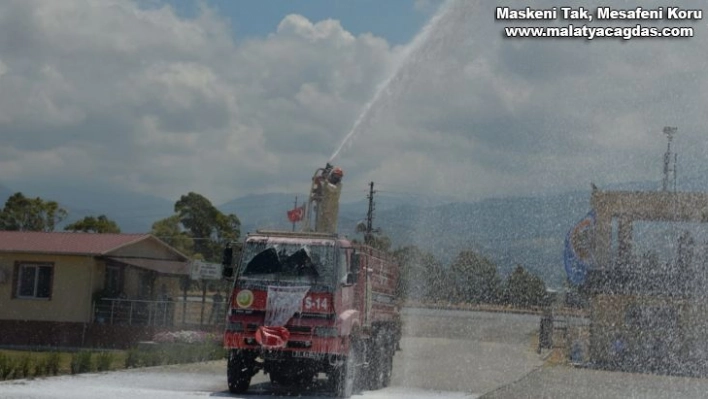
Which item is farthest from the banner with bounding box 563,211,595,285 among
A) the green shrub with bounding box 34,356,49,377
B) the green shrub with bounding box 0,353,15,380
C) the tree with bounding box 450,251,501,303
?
the green shrub with bounding box 0,353,15,380

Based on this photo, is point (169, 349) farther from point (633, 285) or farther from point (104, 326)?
point (633, 285)

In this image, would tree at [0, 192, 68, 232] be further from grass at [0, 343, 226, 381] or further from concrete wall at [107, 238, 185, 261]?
grass at [0, 343, 226, 381]

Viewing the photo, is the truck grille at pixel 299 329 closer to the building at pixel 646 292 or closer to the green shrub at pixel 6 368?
the green shrub at pixel 6 368

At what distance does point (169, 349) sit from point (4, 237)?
15.1 meters

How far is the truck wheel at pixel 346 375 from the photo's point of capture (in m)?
17.3

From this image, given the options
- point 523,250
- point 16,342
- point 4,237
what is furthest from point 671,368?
point 4,237

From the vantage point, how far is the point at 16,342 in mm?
35500

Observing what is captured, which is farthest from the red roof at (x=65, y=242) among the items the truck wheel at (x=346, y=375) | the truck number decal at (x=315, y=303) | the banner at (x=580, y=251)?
the truck number decal at (x=315, y=303)

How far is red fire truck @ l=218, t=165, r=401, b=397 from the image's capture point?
16.8 meters

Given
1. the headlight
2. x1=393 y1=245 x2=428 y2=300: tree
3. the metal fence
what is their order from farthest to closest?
the metal fence
x1=393 y1=245 x2=428 y2=300: tree
the headlight

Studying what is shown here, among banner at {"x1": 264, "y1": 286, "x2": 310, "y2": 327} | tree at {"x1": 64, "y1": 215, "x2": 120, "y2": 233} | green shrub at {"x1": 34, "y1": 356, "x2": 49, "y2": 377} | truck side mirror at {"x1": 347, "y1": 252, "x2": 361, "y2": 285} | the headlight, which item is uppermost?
tree at {"x1": 64, "y1": 215, "x2": 120, "y2": 233}

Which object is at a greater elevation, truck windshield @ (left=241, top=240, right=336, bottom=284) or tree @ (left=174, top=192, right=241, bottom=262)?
tree @ (left=174, top=192, right=241, bottom=262)

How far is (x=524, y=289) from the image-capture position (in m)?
46.8

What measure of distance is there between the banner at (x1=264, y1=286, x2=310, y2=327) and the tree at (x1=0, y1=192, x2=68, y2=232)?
67.0m
